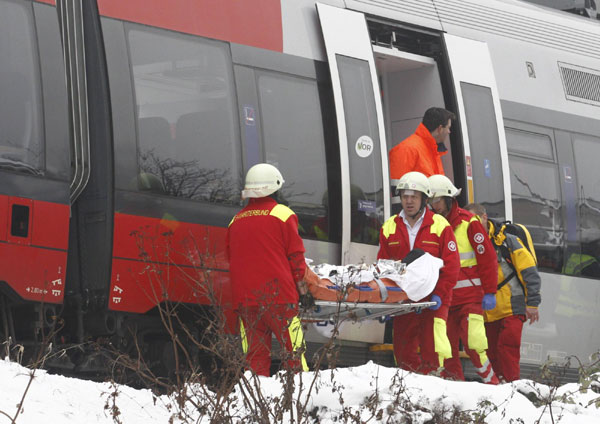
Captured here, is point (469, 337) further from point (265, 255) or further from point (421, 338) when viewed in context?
point (265, 255)

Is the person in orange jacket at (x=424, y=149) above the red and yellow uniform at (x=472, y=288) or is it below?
above

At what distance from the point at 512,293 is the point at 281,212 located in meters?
2.65

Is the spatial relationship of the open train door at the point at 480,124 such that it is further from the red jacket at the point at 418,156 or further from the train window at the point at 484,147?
the red jacket at the point at 418,156

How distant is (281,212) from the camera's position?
828 centimetres

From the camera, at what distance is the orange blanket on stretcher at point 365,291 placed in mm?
8375

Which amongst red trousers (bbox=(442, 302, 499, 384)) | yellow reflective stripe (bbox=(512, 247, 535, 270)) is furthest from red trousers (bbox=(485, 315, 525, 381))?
yellow reflective stripe (bbox=(512, 247, 535, 270))

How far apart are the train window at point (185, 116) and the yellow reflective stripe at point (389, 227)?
117 cm

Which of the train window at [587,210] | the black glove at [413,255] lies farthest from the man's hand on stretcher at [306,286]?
the train window at [587,210]

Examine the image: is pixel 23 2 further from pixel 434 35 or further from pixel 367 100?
pixel 434 35

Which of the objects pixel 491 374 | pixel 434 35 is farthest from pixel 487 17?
pixel 491 374

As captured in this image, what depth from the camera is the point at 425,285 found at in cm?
871

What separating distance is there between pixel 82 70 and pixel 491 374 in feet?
12.5

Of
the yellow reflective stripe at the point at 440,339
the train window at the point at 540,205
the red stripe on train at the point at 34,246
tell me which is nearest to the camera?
the red stripe on train at the point at 34,246

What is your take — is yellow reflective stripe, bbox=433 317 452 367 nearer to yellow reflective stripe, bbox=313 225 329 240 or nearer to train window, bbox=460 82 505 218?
yellow reflective stripe, bbox=313 225 329 240
